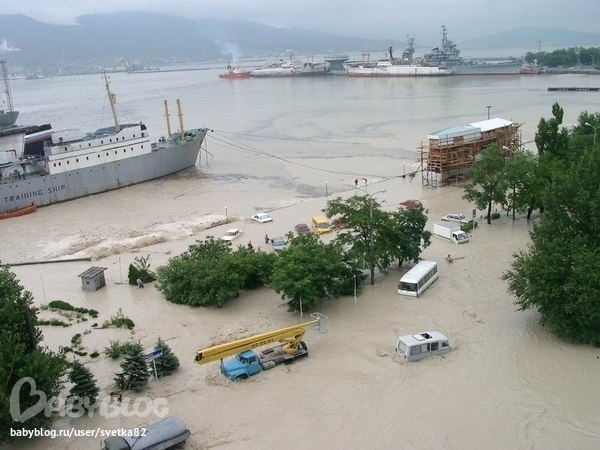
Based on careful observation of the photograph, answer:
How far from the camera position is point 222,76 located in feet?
517

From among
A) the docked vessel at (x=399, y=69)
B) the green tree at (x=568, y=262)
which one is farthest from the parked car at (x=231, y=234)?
the docked vessel at (x=399, y=69)

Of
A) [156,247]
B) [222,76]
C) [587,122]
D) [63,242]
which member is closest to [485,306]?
[156,247]

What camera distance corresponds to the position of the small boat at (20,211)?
3297 cm

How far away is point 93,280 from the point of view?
19.5 metres

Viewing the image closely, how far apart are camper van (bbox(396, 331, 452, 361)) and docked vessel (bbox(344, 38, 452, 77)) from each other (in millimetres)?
111506

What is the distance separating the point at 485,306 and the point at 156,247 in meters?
14.1

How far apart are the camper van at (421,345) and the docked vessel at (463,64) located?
4347 inches

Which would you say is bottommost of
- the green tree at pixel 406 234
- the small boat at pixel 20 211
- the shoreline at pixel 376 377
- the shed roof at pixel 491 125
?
the small boat at pixel 20 211

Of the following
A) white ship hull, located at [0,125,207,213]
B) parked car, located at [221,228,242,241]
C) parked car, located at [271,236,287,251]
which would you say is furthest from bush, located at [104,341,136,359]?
white ship hull, located at [0,125,207,213]

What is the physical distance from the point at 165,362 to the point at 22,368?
3448mm

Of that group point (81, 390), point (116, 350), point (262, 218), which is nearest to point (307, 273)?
point (116, 350)

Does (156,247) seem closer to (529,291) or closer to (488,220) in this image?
(488,220)

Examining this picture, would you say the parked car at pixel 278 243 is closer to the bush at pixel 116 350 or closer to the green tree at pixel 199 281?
the green tree at pixel 199 281

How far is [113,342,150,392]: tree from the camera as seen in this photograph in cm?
1268
